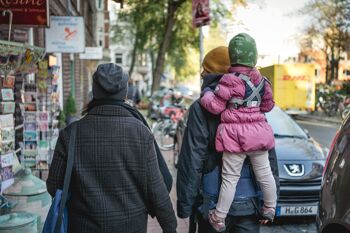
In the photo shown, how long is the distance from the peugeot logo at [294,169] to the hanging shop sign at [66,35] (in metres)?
4.66

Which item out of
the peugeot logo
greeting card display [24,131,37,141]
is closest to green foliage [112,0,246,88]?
greeting card display [24,131,37,141]

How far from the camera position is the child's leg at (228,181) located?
2805 millimetres

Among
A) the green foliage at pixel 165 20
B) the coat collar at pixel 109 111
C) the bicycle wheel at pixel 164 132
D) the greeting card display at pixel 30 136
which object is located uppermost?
the green foliage at pixel 165 20

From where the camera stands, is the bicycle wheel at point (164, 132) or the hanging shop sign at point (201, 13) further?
the bicycle wheel at point (164, 132)

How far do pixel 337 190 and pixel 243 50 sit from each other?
1017mm

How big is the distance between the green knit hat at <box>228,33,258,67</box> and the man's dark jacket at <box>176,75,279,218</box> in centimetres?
18

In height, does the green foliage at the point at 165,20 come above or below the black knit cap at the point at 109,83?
above

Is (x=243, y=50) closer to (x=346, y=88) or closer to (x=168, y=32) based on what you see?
(x=168, y=32)

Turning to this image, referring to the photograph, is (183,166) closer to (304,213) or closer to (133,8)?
(304,213)

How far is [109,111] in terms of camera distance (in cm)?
248

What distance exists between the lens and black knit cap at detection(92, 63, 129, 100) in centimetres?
246

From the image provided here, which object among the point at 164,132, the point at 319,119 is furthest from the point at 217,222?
the point at 319,119

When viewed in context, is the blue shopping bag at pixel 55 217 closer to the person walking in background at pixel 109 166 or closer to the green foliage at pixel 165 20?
the person walking in background at pixel 109 166

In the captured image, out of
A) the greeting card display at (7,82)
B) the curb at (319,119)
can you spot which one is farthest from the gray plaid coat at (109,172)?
the curb at (319,119)
